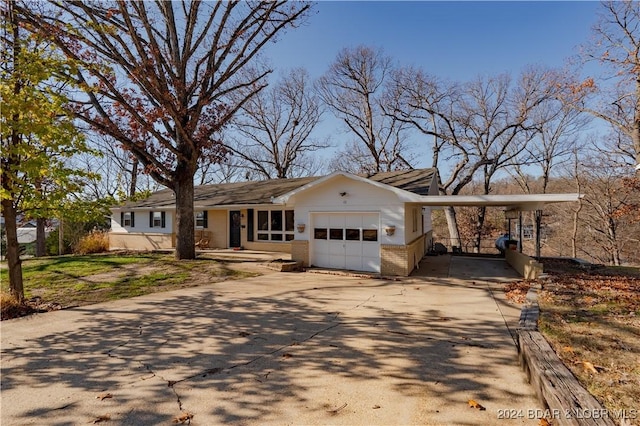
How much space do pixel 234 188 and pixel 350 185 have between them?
1199 centimetres

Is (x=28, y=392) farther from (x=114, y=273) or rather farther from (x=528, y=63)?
(x=528, y=63)

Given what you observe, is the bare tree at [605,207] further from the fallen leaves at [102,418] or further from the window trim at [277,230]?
the fallen leaves at [102,418]

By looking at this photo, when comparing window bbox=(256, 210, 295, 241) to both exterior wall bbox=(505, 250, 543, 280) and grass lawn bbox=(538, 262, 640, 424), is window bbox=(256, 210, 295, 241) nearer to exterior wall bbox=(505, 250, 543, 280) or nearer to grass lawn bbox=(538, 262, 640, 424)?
exterior wall bbox=(505, 250, 543, 280)

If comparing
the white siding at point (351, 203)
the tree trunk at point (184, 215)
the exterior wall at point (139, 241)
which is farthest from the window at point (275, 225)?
the exterior wall at point (139, 241)

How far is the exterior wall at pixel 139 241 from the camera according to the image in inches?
808

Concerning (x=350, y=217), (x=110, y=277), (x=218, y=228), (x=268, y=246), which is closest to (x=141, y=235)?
(x=218, y=228)

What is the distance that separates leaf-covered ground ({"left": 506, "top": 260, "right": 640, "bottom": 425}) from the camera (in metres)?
3.33

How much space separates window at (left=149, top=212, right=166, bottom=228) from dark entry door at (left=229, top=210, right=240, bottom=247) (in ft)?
15.5

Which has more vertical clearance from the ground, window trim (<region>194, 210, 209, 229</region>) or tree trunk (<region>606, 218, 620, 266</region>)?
window trim (<region>194, 210, 209, 229</region>)

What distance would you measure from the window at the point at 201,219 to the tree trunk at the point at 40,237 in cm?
A: 926

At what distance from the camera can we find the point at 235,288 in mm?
9664

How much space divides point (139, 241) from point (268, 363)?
66.4ft

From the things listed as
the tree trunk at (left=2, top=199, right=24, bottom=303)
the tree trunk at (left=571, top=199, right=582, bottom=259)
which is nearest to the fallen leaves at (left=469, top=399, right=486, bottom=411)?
the tree trunk at (left=2, top=199, right=24, bottom=303)

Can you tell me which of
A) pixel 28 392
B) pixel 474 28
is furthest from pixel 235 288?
pixel 474 28
